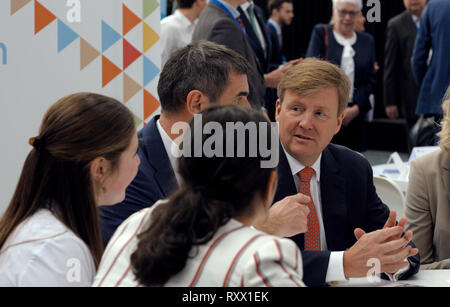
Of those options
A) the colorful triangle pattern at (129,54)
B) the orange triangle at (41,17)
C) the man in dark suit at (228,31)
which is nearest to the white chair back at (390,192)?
the man in dark suit at (228,31)

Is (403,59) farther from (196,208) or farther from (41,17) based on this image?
(196,208)

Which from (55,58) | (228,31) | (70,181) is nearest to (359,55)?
(228,31)

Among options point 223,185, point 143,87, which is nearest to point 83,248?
point 223,185

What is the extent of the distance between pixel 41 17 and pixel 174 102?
1.04 m

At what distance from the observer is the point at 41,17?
9.75 feet

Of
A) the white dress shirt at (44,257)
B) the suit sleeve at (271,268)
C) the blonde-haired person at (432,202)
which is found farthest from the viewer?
the blonde-haired person at (432,202)

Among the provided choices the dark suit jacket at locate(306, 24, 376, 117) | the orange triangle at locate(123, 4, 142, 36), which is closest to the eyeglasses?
the dark suit jacket at locate(306, 24, 376, 117)

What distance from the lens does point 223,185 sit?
1.23 meters

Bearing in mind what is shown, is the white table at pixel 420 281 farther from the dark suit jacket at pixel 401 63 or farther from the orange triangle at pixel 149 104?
the dark suit jacket at pixel 401 63

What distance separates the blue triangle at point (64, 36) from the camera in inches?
119

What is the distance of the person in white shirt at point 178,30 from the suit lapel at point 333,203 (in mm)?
2832

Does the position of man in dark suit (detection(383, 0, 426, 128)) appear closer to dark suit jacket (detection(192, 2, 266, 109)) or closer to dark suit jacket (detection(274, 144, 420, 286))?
dark suit jacket (detection(192, 2, 266, 109))
